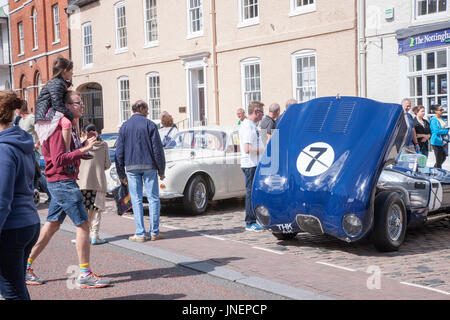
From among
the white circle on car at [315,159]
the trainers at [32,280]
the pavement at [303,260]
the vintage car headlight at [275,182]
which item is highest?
the white circle on car at [315,159]

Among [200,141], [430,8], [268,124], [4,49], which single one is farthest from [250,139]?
[4,49]

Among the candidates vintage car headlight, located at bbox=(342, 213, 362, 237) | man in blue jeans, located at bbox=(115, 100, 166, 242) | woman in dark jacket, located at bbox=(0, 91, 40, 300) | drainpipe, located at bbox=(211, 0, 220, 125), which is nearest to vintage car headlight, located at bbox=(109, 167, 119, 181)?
man in blue jeans, located at bbox=(115, 100, 166, 242)

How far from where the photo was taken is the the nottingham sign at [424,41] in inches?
523

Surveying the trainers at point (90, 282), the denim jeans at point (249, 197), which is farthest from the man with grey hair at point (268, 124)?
the trainers at point (90, 282)

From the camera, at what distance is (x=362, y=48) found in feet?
49.1

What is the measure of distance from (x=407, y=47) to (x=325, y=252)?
29.0ft

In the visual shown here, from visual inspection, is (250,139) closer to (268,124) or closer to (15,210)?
(268,124)

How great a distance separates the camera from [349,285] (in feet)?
17.6

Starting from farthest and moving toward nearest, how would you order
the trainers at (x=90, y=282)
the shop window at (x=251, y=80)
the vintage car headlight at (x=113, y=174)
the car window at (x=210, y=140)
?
the shop window at (x=251, y=80), the car window at (x=210, y=140), the vintage car headlight at (x=113, y=174), the trainers at (x=90, y=282)

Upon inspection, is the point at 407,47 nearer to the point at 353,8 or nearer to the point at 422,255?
the point at 353,8

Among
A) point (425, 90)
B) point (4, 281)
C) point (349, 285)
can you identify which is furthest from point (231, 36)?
point (4, 281)

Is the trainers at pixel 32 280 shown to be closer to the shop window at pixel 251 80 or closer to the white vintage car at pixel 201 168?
the white vintage car at pixel 201 168

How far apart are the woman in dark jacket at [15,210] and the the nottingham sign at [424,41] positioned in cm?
1176

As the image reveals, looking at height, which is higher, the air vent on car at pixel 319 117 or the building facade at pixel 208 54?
the building facade at pixel 208 54
